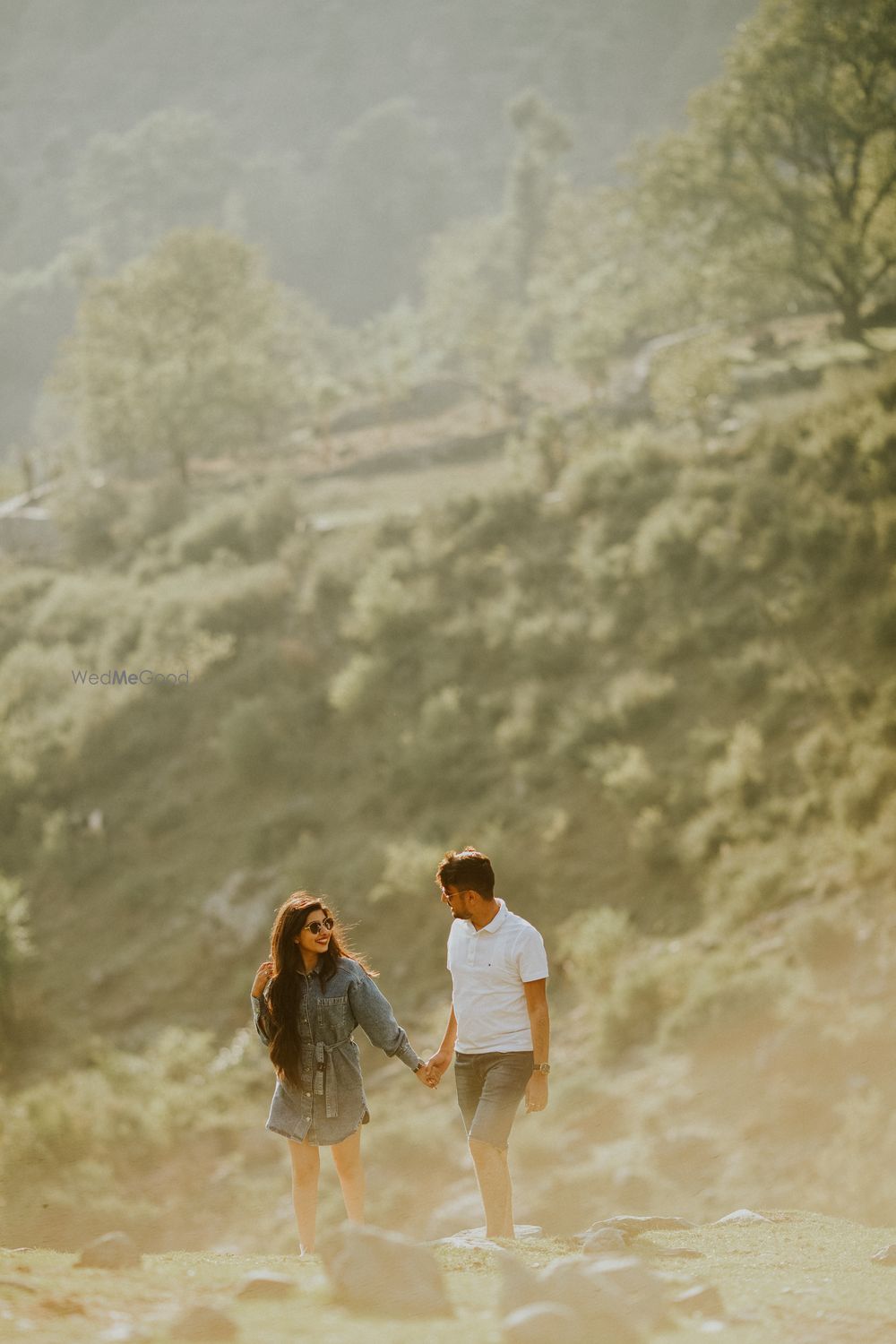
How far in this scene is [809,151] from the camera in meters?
31.4

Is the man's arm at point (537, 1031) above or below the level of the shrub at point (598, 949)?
below

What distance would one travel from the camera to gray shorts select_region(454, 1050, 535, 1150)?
17.1 feet

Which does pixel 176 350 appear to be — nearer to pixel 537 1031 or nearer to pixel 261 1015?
pixel 261 1015

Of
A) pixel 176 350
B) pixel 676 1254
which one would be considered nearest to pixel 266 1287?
pixel 676 1254

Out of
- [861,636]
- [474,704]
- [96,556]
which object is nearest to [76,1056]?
[474,704]

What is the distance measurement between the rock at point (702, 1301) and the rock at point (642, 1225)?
212cm

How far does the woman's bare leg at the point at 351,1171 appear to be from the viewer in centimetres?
540

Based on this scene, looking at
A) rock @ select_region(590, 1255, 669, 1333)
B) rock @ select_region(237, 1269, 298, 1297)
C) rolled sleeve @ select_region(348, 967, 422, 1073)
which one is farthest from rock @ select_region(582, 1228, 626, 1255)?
rock @ select_region(237, 1269, 298, 1297)

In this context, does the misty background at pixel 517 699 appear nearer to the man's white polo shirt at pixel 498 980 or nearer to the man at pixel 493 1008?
the man at pixel 493 1008

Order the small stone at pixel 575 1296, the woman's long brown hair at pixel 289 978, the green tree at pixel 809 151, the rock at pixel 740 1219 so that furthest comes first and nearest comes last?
the green tree at pixel 809 151 → the rock at pixel 740 1219 → the woman's long brown hair at pixel 289 978 → the small stone at pixel 575 1296

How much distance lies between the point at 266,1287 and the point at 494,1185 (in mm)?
1536

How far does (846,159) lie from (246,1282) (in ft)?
109

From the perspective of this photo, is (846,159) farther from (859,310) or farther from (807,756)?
(807,756)
